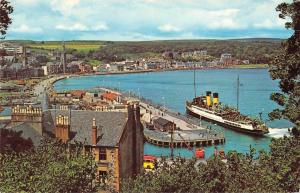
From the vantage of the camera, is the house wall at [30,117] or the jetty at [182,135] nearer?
the house wall at [30,117]

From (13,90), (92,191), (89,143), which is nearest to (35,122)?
(89,143)

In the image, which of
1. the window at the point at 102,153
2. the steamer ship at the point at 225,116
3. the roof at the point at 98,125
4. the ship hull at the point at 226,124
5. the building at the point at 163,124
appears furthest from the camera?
the ship hull at the point at 226,124

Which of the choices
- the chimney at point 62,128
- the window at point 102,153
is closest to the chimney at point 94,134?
the window at point 102,153

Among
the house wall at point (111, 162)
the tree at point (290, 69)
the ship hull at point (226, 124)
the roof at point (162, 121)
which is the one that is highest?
the tree at point (290, 69)

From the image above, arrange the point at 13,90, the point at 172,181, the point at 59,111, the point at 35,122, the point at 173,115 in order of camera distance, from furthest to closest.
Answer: the point at 13,90
the point at 173,115
the point at 59,111
the point at 35,122
the point at 172,181

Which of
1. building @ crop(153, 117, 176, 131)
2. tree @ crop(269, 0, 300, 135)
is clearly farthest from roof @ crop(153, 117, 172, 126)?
tree @ crop(269, 0, 300, 135)

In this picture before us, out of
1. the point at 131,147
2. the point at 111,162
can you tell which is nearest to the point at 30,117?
the point at 111,162

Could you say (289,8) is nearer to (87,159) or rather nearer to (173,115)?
(87,159)

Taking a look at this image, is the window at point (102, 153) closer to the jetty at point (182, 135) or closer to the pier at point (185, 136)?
the jetty at point (182, 135)
